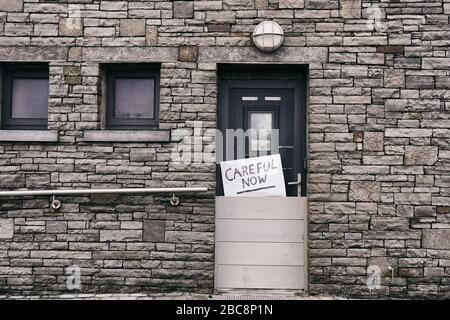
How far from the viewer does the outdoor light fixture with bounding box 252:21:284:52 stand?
17.9 ft

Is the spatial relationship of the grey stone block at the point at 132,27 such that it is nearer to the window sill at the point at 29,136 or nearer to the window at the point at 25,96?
the window at the point at 25,96

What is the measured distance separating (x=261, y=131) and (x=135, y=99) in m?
1.50

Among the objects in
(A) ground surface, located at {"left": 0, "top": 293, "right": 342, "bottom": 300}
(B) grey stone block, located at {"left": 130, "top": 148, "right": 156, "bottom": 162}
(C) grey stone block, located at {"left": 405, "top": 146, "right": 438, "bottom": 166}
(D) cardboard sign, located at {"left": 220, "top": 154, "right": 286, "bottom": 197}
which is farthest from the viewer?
(D) cardboard sign, located at {"left": 220, "top": 154, "right": 286, "bottom": 197}

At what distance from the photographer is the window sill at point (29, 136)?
552 cm

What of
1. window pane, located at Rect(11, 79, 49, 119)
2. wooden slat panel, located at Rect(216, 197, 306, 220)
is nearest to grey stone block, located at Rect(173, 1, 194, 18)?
window pane, located at Rect(11, 79, 49, 119)

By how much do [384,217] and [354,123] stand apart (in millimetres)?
1075

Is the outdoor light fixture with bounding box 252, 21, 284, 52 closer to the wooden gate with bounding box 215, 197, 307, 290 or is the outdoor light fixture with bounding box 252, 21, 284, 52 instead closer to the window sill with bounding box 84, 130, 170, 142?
the window sill with bounding box 84, 130, 170, 142

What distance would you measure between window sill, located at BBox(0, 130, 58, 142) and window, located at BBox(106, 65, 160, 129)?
62cm

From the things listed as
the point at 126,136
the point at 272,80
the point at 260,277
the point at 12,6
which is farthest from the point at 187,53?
the point at 260,277

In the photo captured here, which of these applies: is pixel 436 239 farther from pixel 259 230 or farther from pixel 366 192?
pixel 259 230

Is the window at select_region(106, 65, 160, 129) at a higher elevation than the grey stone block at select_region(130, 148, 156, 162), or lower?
higher

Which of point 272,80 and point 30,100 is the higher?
point 272,80

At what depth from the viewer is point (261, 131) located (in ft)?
19.0

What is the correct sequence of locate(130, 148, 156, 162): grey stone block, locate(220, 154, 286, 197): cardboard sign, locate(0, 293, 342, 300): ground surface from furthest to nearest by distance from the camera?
locate(220, 154, 286, 197): cardboard sign < locate(130, 148, 156, 162): grey stone block < locate(0, 293, 342, 300): ground surface
